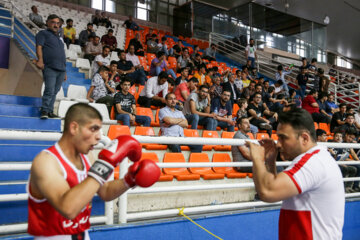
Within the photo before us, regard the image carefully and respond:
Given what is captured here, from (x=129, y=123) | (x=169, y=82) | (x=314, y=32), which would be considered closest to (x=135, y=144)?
(x=129, y=123)

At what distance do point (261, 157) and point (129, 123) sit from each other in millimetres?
3587

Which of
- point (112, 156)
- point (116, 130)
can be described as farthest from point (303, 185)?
point (116, 130)

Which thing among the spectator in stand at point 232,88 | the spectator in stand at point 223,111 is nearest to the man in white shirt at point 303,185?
the spectator in stand at point 223,111

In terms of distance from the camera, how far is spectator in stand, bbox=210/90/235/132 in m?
6.08

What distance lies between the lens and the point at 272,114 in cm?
730

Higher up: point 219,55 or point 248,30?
point 248,30

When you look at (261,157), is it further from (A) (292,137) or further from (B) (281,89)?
(B) (281,89)

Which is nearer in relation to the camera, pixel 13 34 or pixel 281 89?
pixel 13 34

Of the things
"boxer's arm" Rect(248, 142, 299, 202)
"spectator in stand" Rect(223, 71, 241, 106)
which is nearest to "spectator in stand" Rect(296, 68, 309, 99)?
"spectator in stand" Rect(223, 71, 241, 106)

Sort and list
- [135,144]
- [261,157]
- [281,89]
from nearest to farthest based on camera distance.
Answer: [135,144] → [261,157] → [281,89]

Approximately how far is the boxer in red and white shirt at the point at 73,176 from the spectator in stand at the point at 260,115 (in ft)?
16.8

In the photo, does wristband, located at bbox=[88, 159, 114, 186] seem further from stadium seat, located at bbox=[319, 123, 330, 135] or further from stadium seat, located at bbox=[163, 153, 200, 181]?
stadium seat, located at bbox=[319, 123, 330, 135]

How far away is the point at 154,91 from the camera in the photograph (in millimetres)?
6164

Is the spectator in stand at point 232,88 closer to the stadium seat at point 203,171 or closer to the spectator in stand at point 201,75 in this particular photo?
the spectator in stand at point 201,75
